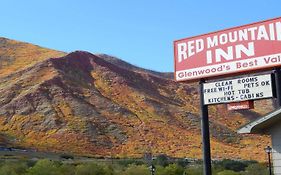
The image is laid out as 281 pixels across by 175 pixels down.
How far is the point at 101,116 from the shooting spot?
301 feet

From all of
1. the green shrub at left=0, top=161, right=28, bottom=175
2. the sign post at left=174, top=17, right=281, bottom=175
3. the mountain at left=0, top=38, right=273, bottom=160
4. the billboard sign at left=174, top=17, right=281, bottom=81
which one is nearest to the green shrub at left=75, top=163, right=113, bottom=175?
the green shrub at left=0, top=161, right=28, bottom=175

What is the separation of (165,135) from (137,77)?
33516 mm

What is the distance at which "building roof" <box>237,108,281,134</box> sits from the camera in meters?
11.8

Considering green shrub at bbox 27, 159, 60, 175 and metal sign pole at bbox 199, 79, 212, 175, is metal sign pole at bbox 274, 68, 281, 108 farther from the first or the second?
green shrub at bbox 27, 159, 60, 175

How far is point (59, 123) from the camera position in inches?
3529

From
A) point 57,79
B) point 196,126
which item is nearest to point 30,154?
point 57,79

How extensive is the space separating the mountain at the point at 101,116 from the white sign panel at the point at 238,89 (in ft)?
211

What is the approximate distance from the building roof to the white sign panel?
163 inches

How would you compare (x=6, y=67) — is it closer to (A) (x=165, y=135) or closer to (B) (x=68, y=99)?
(B) (x=68, y=99)

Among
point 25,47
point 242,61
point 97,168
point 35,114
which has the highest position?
point 25,47

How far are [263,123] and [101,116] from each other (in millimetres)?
80428

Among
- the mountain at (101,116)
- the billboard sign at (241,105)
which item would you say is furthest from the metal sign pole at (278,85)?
the mountain at (101,116)

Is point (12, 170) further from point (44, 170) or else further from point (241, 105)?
point (241, 105)

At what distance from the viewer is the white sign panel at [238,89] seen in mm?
16609
